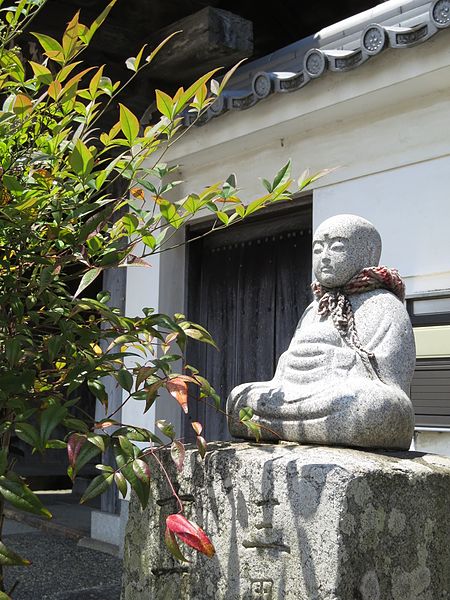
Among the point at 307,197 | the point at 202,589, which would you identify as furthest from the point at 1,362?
the point at 307,197

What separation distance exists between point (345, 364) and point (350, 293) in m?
0.37

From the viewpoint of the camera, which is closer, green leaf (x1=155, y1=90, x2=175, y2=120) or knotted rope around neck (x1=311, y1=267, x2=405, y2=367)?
green leaf (x1=155, y1=90, x2=175, y2=120)

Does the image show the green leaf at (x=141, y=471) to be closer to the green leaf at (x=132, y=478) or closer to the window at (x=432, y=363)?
the green leaf at (x=132, y=478)

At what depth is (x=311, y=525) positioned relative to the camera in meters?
2.50

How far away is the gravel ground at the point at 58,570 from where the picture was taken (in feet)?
16.1

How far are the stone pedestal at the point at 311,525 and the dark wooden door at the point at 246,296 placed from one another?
115 inches

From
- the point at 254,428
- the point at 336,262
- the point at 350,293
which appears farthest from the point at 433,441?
the point at 254,428

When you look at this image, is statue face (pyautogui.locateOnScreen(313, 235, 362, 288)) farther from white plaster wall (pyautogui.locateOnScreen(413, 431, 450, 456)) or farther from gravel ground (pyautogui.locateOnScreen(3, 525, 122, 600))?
gravel ground (pyautogui.locateOnScreen(3, 525, 122, 600))

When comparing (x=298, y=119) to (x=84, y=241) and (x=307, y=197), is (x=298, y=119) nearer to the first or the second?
(x=307, y=197)

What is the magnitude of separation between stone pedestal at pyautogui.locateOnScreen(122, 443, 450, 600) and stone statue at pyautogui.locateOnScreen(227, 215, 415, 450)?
9cm

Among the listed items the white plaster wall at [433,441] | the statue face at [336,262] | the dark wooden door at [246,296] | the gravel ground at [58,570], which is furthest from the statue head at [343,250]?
the dark wooden door at [246,296]

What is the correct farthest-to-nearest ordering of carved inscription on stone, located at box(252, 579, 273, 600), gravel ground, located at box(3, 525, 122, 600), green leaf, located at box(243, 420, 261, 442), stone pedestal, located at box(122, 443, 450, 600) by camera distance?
1. gravel ground, located at box(3, 525, 122, 600)
2. green leaf, located at box(243, 420, 261, 442)
3. carved inscription on stone, located at box(252, 579, 273, 600)
4. stone pedestal, located at box(122, 443, 450, 600)

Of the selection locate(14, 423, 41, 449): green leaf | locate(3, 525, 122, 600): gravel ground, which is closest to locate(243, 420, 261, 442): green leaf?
locate(14, 423, 41, 449): green leaf

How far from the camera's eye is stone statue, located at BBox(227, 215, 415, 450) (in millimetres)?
2680
